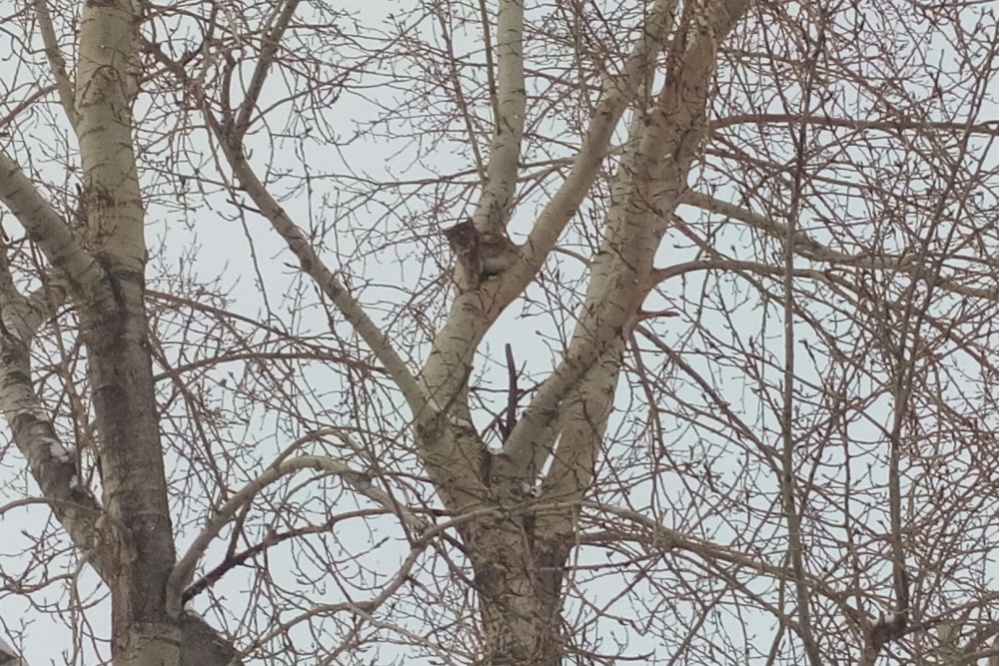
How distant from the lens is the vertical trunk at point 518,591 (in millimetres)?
4816

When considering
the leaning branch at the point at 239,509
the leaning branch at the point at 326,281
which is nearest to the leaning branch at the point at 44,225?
the leaning branch at the point at 326,281

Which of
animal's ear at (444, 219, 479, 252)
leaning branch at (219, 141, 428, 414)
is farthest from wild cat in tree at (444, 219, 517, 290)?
leaning branch at (219, 141, 428, 414)

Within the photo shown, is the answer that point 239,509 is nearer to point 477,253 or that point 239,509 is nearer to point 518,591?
point 518,591

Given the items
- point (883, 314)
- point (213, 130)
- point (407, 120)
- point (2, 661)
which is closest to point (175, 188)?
point (213, 130)

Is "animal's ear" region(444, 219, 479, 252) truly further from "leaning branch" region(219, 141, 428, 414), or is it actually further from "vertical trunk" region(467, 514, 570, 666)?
"vertical trunk" region(467, 514, 570, 666)

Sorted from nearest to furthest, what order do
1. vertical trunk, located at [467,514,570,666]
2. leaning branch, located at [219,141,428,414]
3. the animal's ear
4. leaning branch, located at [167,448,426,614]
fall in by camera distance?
leaning branch, located at [167,448,426,614] < vertical trunk, located at [467,514,570,666] < leaning branch, located at [219,141,428,414] < the animal's ear

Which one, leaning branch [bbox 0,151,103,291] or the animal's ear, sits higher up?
the animal's ear

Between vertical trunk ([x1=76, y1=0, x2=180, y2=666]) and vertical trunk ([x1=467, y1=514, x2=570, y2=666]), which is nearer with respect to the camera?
vertical trunk ([x1=76, y1=0, x2=180, y2=666])

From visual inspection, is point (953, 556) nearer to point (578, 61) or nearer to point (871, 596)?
point (871, 596)

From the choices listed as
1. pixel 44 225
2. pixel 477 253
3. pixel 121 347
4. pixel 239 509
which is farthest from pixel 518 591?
pixel 44 225

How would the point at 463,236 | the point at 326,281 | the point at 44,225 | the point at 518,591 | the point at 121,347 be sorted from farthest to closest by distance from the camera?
the point at 463,236 < the point at 326,281 < the point at 518,591 < the point at 121,347 < the point at 44,225

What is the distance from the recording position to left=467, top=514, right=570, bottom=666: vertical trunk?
4.82 m

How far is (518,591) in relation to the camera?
5.25 m

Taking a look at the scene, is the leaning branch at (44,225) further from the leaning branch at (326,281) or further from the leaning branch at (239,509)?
the leaning branch at (239,509)
